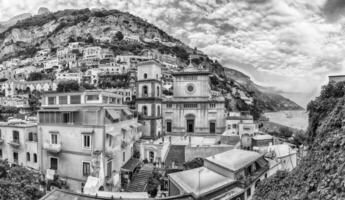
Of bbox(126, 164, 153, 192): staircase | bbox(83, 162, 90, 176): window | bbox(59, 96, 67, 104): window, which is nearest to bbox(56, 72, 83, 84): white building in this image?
bbox(59, 96, 67, 104): window

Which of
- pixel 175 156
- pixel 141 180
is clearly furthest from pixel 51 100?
pixel 175 156

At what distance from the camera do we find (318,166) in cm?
476

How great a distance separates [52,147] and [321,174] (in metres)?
17.7

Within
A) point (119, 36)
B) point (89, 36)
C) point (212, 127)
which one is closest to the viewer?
point (212, 127)

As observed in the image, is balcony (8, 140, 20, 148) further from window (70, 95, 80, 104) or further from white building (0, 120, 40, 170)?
window (70, 95, 80, 104)

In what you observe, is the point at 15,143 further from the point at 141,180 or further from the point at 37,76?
the point at 37,76

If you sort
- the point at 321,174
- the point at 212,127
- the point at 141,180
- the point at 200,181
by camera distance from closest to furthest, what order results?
the point at 321,174
the point at 200,181
the point at 141,180
the point at 212,127

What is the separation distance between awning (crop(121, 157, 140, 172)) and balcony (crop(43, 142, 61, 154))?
5.45m

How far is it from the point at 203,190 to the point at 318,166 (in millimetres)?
5618

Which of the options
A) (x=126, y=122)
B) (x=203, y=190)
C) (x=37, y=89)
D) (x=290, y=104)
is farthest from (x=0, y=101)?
(x=290, y=104)

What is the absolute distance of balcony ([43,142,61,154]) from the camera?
15805mm

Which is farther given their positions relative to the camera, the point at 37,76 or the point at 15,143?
the point at 37,76

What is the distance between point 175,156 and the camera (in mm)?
19156

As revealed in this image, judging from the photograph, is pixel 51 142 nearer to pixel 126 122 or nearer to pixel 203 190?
pixel 126 122
